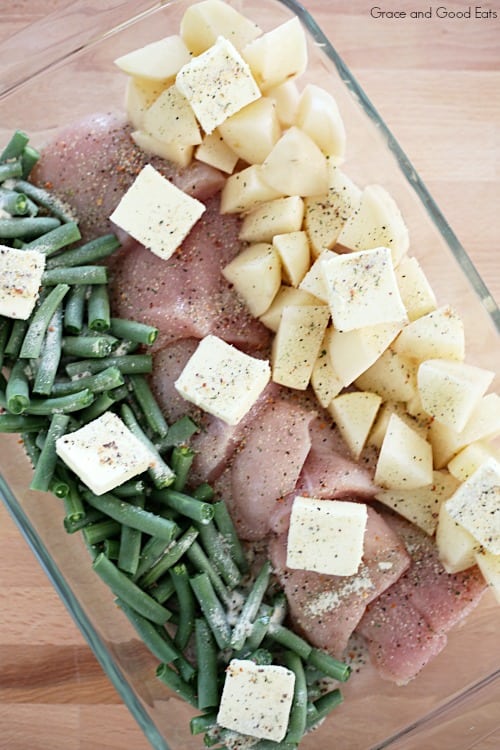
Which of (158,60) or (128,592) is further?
(158,60)

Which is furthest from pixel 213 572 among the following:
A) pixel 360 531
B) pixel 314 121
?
pixel 314 121

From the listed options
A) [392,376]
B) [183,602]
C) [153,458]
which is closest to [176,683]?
[183,602]

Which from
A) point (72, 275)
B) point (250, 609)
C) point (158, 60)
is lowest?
point (250, 609)

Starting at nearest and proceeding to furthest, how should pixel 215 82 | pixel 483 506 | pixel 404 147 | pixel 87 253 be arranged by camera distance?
1. pixel 483 506
2. pixel 215 82
3. pixel 87 253
4. pixel 404 147

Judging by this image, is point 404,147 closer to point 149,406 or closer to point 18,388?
point 149,406

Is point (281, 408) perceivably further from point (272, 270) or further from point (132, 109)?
point (132, 109)

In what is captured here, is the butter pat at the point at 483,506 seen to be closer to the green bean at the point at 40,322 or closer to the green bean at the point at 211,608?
the green bean at the point at 211,608
